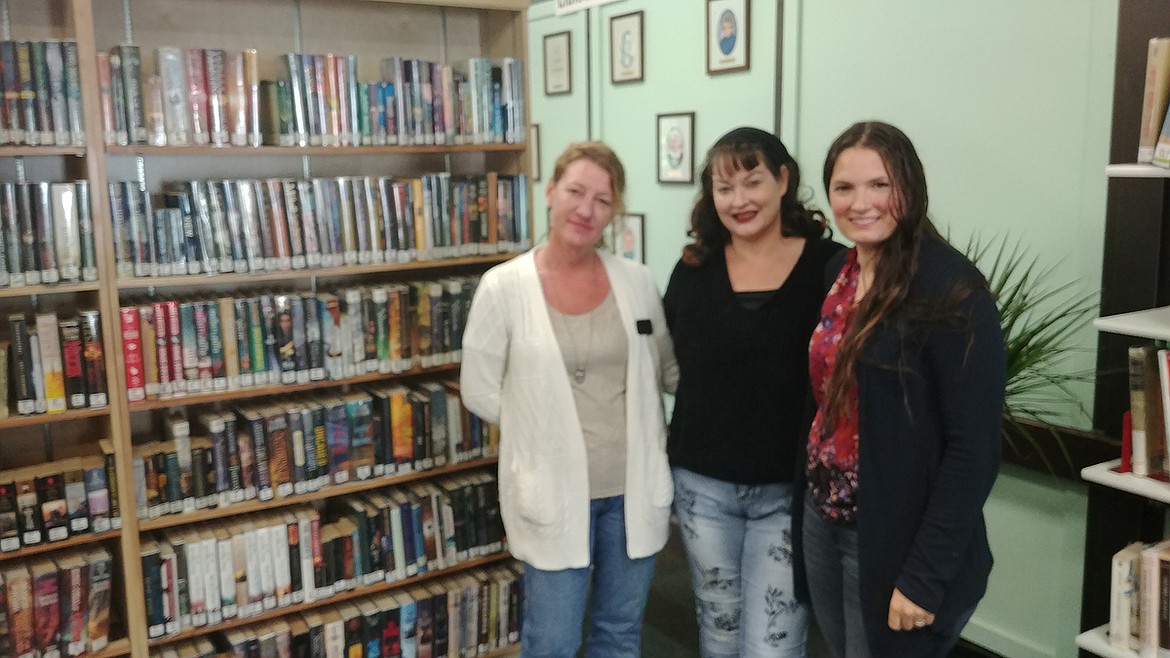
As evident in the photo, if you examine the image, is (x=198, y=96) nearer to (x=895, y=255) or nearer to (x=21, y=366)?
(x=21, y=366)

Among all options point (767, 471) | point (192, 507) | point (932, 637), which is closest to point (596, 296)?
point (767, 471)

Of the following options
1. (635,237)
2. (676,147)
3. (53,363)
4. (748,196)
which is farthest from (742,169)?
(635,237)

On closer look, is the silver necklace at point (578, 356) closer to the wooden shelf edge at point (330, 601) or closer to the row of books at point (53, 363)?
the wooden shelf edge at point (330, 601)

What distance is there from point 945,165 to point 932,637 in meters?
1.60

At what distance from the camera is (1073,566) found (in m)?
2.58

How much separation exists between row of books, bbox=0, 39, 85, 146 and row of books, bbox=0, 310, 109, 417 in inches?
16.8

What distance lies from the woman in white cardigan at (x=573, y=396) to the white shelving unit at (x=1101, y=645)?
1.00 metres

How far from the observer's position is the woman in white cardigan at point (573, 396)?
2076mm

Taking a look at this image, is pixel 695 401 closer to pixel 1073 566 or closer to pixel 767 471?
pixel 767 471

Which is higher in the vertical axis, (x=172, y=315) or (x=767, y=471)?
(x=172, y=315)

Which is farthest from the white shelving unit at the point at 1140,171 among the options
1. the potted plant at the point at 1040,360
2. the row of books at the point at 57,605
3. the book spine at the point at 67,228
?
the row of books at the point at 57,605

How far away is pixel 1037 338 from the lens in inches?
100

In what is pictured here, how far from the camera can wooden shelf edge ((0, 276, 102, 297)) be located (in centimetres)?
215

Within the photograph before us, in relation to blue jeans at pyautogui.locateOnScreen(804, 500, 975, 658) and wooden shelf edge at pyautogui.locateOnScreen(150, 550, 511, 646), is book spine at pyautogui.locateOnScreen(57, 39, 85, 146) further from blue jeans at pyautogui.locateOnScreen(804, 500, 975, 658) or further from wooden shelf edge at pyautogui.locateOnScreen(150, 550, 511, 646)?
blue jeans at pyautogui.locateOnScreen(804, 500, 975, 658)
